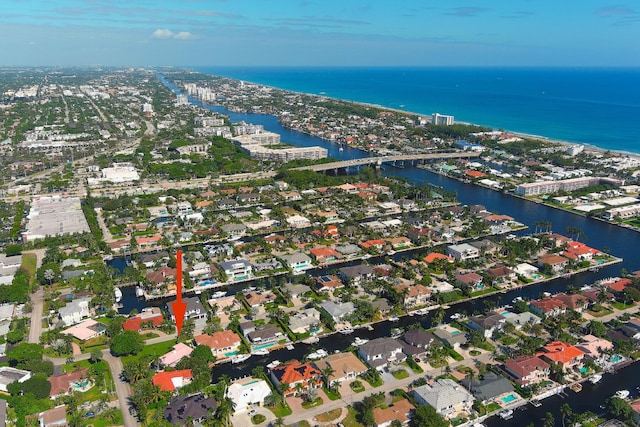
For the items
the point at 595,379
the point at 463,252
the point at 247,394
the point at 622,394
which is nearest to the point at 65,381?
the point at 247,394

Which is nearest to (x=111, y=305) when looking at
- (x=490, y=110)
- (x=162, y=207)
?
(x=162, y=207)

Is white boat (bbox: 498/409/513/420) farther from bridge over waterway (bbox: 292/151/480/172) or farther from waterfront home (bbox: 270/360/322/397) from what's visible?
bridge over waterway (bbox: 292/151/480/172)

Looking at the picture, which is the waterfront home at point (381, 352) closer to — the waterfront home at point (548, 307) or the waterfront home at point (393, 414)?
the waterfront home at point (393, 414)

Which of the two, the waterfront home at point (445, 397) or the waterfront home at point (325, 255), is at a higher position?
the waterfront home at point (325, 255)

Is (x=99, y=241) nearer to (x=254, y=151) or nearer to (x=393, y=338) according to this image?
(x=393, y=338)

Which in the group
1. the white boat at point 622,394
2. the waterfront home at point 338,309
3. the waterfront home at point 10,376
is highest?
the waterfront home at point 338,309

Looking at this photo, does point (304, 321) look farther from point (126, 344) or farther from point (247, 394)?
point (126, 344)

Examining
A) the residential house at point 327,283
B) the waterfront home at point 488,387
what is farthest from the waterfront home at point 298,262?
the waterfront home at point 488,387
